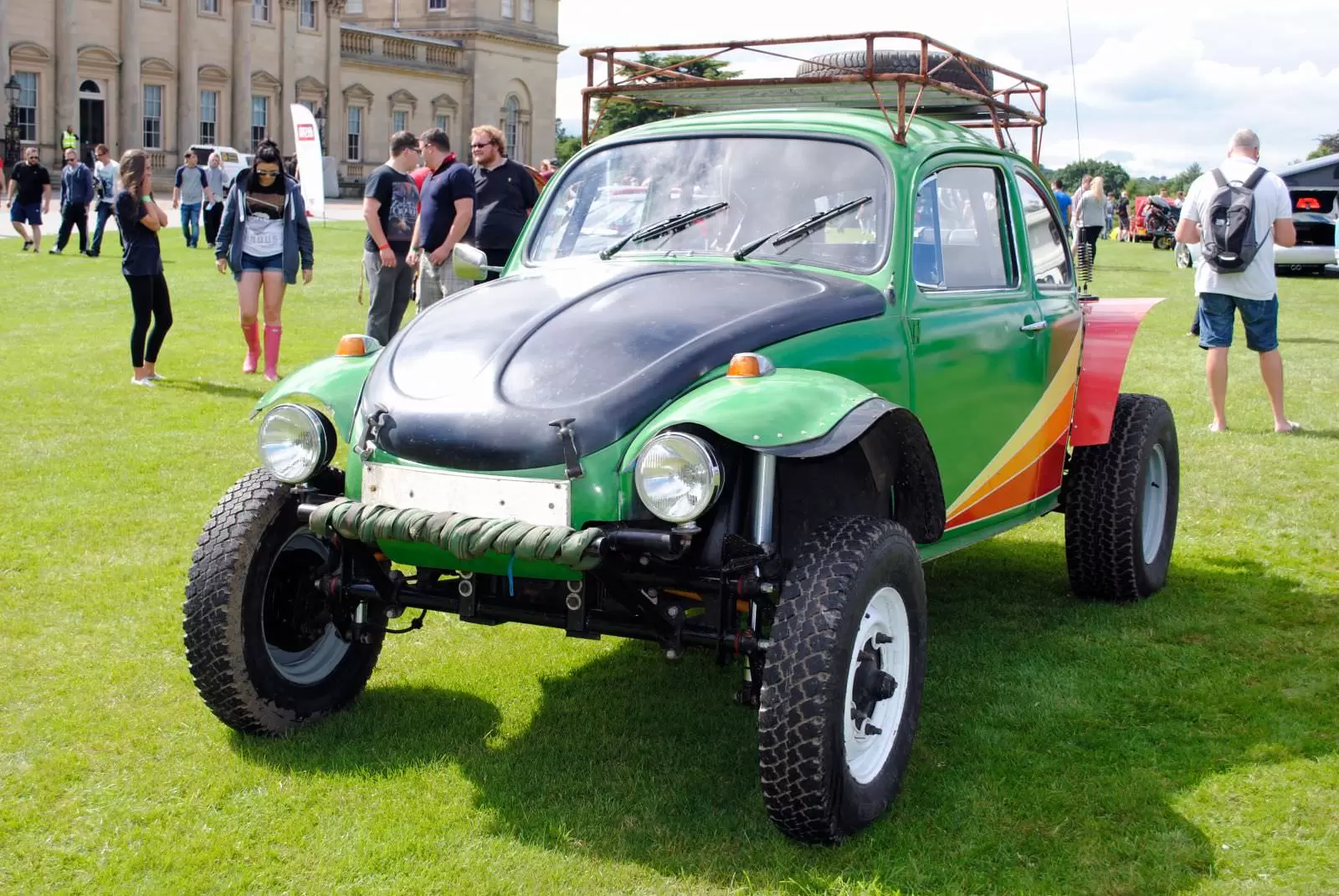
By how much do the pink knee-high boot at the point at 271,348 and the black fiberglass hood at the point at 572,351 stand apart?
27.4 ft

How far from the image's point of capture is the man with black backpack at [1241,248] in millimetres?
10398

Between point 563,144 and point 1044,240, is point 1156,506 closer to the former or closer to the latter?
point 1044,240

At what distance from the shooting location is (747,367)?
13.7ft

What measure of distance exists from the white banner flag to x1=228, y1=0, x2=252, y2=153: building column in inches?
1178

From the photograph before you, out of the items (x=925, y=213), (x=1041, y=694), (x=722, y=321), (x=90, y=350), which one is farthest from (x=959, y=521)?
(x=90, y=350)

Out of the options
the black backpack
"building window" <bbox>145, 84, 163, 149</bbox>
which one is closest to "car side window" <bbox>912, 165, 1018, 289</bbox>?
the black backpack

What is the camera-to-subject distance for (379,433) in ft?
14.1

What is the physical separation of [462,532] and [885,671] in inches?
52.7

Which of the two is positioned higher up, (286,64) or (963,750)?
(286,64)

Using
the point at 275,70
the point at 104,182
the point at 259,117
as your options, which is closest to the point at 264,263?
the point at 104,182

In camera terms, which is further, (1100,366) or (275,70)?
(275,70)

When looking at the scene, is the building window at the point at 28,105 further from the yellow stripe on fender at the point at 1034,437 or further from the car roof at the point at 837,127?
the yellow stripe on fender at the point at 1034,437

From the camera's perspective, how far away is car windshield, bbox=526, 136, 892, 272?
17.0 feet

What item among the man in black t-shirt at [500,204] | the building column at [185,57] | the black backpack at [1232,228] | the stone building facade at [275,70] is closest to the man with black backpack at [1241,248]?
the black backpack at [1232,228]
